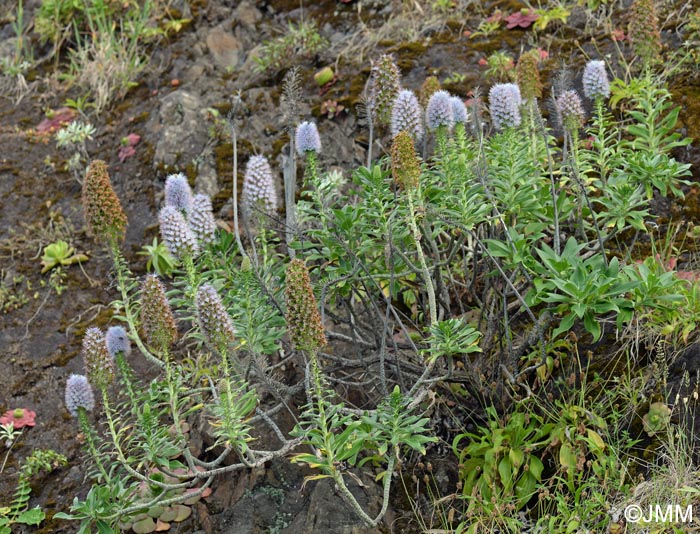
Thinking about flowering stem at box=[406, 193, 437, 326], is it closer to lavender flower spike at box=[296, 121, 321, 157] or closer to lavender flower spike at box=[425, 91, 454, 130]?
lavender flower spike at box=[425, 91, 454, 130]

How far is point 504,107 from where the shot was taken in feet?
12.9

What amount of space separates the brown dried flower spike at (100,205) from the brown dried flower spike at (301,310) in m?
1.18

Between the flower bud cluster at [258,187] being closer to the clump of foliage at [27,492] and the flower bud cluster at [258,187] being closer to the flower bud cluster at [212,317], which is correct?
the flower bud cluster at [212,317]

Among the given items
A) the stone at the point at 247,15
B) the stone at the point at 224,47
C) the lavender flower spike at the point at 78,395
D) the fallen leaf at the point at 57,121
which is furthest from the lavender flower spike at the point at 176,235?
the stone at the point at 247,15

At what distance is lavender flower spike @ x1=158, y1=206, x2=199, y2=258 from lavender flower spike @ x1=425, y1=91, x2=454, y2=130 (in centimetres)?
126

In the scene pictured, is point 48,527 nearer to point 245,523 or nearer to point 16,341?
point 245,523

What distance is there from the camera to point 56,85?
7809 mm

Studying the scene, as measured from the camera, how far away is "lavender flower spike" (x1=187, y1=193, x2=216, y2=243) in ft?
12.3

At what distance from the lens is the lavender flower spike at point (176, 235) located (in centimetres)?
353

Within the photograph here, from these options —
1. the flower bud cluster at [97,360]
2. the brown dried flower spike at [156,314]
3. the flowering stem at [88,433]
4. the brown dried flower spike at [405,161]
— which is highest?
the brown dried flower spike at [405,161]

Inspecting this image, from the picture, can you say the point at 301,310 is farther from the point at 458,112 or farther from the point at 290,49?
the point at 290,49

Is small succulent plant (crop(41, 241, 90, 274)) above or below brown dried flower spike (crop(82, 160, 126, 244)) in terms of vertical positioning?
below

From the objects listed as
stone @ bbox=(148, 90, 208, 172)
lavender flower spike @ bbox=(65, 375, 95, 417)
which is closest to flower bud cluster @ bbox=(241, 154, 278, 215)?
lavender flower spike @ bbox=(65, 375, 95, 417)

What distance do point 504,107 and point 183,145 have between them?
3223 millimetres
